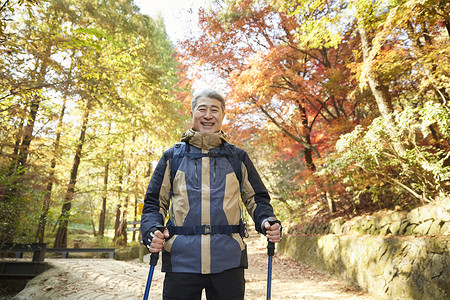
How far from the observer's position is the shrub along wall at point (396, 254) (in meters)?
4.21

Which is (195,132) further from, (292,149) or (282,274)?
(292,149)

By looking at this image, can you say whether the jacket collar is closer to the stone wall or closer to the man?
the man

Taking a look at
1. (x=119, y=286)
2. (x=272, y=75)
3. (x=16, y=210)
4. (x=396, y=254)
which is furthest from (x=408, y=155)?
(x=16, y=210)

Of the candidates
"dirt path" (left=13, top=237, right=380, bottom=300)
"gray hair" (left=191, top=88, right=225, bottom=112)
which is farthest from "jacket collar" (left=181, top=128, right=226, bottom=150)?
"dirt path" (left=13, top=237, right=380, bottom=300)

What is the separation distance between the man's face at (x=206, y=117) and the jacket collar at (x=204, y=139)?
0.28ft

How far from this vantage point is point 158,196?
6.27ft

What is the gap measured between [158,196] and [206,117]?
651mm

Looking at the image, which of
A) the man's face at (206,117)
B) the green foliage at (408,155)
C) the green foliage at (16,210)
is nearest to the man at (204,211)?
the man's face at (206,117)

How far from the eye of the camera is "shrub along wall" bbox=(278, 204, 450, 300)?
421cm

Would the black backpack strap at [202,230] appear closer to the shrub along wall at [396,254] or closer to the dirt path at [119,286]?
the dirt path at [119,286]

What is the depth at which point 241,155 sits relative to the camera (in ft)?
6.79

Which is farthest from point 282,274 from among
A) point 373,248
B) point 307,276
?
point 373,248

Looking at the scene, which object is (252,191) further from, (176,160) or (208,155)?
(176,160)

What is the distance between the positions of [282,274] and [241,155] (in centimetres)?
739
